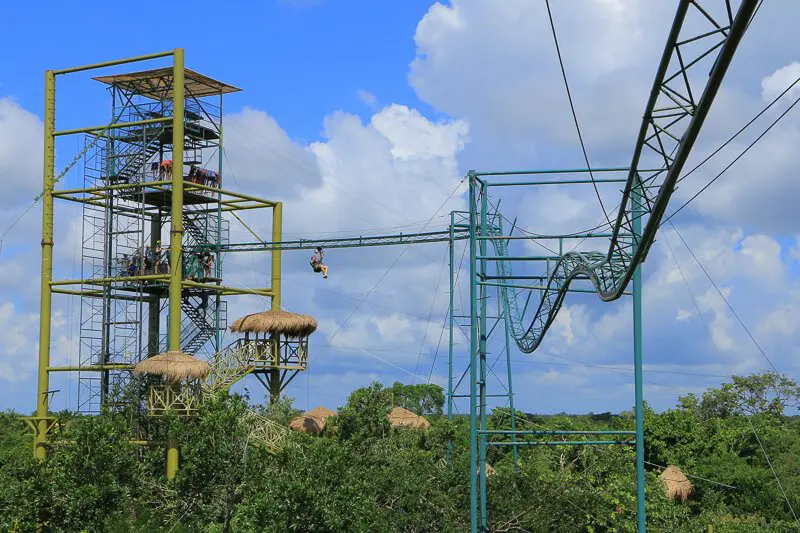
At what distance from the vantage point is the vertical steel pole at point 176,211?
3588 centimetres

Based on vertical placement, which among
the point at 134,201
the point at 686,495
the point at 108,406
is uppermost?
the point at 134,201

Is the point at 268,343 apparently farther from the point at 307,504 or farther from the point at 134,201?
the point at 307,504

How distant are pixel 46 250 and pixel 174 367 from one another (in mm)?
9093

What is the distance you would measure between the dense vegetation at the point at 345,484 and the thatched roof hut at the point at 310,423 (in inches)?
88.4

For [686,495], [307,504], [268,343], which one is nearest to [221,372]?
[268,343]

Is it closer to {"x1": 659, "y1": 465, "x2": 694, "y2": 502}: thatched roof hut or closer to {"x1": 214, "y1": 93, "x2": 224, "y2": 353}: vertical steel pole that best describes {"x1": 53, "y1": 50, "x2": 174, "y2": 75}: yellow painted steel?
{"x1": 214, "y1": 93, "x2": 224, "y2": 353}: vertical steel pole

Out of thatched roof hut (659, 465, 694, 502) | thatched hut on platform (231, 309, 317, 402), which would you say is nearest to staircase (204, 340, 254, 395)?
thatched hut on platform (231, 309, 317, 402)

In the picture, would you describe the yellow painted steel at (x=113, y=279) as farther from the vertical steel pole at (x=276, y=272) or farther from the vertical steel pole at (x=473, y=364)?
the vertical steel pole at (x=473, y=364)

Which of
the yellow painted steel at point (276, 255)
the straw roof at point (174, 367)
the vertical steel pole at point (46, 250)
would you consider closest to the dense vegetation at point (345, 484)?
the straw roof at point (174, 367)

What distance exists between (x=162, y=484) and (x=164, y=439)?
7.10 m

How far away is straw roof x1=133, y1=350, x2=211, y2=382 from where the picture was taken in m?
34.4

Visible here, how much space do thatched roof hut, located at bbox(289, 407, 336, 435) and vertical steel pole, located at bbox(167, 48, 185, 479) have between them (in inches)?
261

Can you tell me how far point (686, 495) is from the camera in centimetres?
4028

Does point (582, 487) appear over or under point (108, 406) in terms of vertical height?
under
